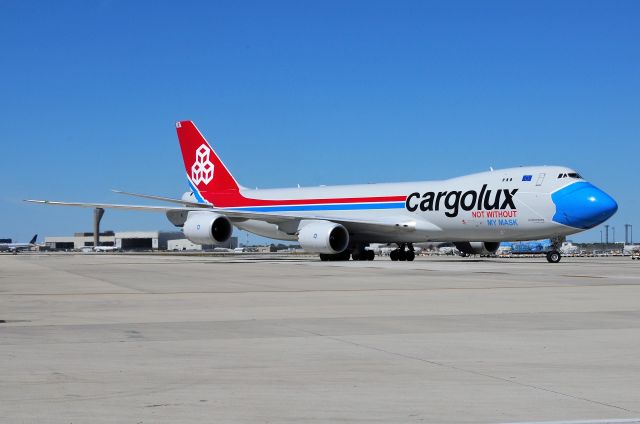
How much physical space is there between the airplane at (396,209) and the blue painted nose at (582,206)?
4 centimetres

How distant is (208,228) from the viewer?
43.5 metres

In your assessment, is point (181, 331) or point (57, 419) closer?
point (57, 419)

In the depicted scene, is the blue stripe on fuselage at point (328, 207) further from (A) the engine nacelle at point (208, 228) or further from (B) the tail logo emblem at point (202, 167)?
(A) the engine nacelle at point (208, 228)

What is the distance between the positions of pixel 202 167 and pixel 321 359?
4638 cm

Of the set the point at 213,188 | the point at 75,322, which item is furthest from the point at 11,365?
the point at 213,188

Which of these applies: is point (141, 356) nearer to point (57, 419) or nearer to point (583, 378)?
point (57, 419)

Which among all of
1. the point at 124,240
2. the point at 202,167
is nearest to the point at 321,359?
the point at 202,167

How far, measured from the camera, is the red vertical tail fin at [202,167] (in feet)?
176

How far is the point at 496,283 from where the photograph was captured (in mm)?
22047

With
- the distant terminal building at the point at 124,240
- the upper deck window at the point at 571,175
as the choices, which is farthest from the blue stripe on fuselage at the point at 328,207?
the distant terminal building at the point at 124,240

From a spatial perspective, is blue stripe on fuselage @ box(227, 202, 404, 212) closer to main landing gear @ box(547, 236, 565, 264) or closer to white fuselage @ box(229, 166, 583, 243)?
white fuselage @ box(229, 166, 583, 243)

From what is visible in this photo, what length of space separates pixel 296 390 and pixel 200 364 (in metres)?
1.65

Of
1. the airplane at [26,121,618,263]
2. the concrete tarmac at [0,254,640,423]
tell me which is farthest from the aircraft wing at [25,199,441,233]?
the concrete tarmac at [0,254,640,423]

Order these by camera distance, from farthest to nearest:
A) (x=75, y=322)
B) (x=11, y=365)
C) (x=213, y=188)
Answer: (x=213, y=188), (x=75, y=322), (x=11, y=365)
